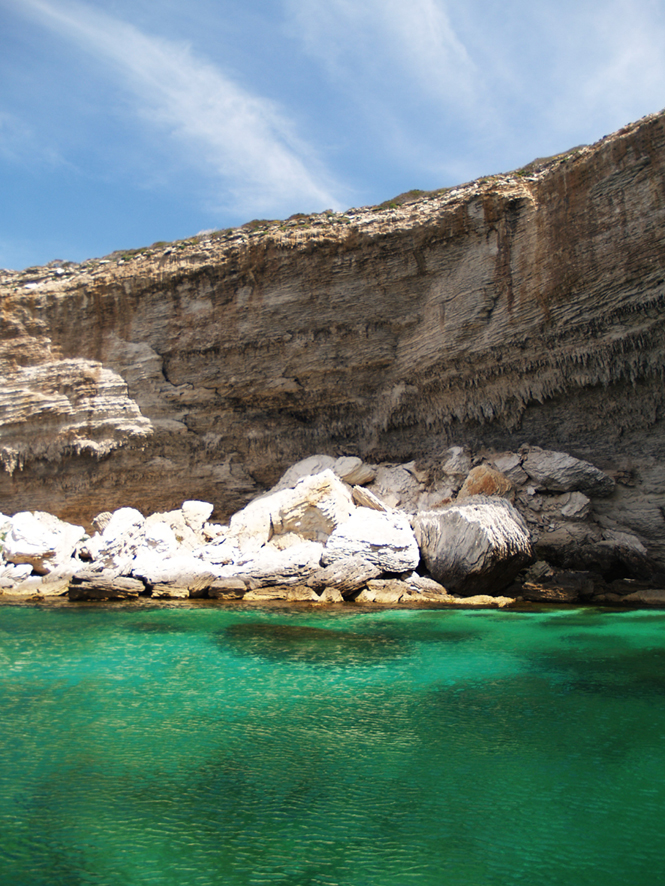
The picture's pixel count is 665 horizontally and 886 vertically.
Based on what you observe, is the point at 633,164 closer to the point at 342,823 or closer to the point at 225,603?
the point at 225,603

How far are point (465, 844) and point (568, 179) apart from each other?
1270 cm

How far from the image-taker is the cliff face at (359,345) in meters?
12.3

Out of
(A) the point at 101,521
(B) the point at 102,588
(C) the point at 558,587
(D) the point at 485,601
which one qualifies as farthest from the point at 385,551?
(A) the point at 101,521

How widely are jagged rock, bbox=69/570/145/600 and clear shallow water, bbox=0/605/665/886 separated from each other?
148 inches

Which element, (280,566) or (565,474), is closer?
(280,566)

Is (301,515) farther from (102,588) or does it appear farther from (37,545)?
(37,545)

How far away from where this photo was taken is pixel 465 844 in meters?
3.29

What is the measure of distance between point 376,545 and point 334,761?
25.2 feet

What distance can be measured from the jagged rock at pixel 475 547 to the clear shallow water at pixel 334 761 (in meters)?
3.45

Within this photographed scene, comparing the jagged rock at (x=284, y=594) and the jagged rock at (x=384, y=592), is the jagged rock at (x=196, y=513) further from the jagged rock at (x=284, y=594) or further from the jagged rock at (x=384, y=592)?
the jagged rock at (x=384, y=592)

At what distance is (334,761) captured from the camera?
4.36 metres

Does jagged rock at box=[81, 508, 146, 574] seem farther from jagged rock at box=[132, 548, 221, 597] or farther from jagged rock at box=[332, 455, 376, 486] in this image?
jagged rock at box=[332, 455, 376, 486]

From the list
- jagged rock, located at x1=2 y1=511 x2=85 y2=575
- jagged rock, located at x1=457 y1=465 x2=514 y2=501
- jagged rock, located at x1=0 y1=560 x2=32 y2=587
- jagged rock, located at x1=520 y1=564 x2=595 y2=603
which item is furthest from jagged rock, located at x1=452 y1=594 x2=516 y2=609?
jagged rock, located at x1=0 y1=560 x2=32 y2=587

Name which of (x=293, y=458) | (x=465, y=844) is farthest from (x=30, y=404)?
(x=465, y=844)
